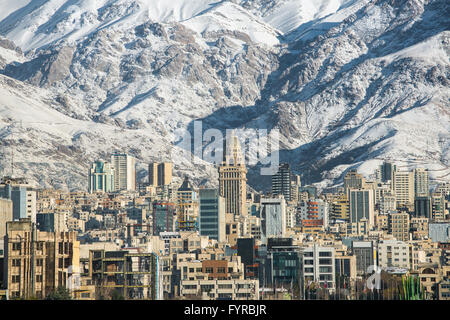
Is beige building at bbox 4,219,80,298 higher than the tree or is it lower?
higher

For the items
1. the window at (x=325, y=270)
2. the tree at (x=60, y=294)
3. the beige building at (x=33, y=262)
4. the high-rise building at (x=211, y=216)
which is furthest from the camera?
the high-rise building at (x=211, y=216)

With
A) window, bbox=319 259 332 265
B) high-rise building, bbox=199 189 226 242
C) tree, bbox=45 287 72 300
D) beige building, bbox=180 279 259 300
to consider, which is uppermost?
high-rise building, bbox=199 189 226 242

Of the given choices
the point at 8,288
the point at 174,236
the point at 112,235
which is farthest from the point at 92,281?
the point at 112,235

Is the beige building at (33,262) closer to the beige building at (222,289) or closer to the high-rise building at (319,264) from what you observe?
the beige building at (222,289)

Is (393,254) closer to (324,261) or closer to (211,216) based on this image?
(324,261)

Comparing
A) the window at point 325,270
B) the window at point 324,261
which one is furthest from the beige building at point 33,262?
the window at point 324,261

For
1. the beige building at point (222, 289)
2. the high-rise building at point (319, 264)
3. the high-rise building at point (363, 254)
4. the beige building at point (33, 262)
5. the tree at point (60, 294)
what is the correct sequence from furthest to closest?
the high-rise building at point (363, 254) → the high-rise building at point (319, 264) → the beige building at point (222, 289) → the beige building at point (33, 262) → the tree at point (60, 294)

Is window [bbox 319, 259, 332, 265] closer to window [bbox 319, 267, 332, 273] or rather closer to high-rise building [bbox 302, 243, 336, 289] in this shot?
high-rise building [bbox 302, 243, 336, 289]

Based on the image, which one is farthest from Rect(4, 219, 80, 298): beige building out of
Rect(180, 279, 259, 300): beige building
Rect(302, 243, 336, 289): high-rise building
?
Rect(302, 243, 336, 289): high-rise building

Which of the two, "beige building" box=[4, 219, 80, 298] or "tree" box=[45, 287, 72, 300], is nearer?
"tree" box=[45, 287, 72, 300]

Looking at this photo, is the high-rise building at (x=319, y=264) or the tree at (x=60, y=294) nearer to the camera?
the tree at (x=60, y=294)

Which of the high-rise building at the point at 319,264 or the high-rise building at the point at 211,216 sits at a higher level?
the high-rise building at the point at 211,216
